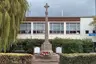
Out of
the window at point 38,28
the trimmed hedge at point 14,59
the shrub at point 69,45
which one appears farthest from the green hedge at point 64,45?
the trimmed hedge at point 14,59

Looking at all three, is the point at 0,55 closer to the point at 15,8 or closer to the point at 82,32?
the point at 15,8

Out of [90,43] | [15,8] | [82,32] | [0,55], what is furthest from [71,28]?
[0,55]

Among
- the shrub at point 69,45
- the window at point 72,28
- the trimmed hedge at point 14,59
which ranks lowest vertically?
the shrub at point 69,45

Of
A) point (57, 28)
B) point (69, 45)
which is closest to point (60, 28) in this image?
point (57, 28)

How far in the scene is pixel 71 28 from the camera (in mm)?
60188

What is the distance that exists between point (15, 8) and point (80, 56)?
1119cm

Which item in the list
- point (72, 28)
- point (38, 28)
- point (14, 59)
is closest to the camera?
point (14, 59)

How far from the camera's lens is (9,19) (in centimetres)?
2450

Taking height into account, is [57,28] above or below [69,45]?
above

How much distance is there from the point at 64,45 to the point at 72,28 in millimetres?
6797

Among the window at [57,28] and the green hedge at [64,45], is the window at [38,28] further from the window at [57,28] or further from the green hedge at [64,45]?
the green hedge at [64,45]

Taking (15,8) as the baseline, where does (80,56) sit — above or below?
below

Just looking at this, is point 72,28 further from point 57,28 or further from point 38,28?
point 38,28

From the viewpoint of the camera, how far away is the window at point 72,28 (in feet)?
197
